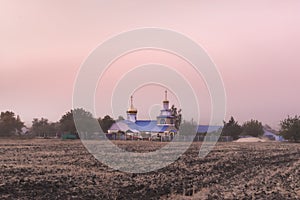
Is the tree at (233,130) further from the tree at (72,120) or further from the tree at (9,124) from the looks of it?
the tree at (9,124)

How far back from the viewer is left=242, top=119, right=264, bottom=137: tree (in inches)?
3969

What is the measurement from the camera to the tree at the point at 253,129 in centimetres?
10081

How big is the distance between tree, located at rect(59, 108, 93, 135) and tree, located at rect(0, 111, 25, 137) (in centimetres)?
965

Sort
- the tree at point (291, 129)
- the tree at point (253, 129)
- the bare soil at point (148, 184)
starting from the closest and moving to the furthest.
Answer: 1. the bare soil at point (148, 184)
2. the tree at point (291, 129)
3. the tree at point (253, 129)

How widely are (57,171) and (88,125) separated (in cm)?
7125

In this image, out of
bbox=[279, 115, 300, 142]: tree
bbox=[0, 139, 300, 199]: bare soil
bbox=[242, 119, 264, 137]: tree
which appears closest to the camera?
bbox=[0, 139, 300, 199]: bare soil

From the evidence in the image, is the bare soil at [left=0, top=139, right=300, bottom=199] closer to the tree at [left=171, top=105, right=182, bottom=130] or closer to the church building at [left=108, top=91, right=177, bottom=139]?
the church building at [left=108, top=91, right=177, bottom=139]

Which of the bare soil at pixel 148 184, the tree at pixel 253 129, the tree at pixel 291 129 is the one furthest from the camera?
the tree at pixel 253 129

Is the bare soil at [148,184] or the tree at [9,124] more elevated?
the tree at [9,124]

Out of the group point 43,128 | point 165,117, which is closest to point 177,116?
point 165,117

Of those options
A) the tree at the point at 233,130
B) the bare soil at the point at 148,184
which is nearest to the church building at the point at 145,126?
the tree at the point at 233,130

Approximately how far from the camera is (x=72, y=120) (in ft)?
304

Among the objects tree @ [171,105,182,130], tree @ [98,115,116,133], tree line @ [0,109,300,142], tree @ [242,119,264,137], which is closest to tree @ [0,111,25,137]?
tree line @ [0,109,300,142]

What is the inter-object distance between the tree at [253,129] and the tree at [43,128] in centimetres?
4998
